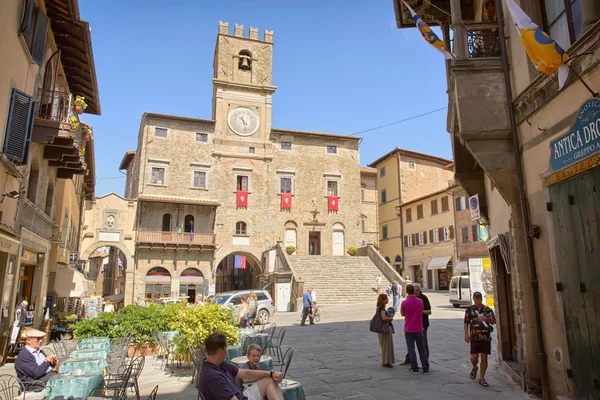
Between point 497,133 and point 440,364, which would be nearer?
point 497,133

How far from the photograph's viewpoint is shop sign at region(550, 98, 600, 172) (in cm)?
450

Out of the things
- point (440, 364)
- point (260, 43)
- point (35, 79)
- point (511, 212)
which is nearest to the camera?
point (511, 212)

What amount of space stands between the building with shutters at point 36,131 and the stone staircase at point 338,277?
15294 millimetres

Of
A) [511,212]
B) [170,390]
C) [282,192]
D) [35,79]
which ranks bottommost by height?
[170,390]

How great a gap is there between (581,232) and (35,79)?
1165cm

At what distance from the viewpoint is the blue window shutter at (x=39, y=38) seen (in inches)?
392

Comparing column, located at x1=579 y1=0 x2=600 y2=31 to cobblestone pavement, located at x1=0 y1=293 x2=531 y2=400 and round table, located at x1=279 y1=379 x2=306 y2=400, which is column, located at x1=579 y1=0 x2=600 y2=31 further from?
round table, located at x1=279 y1=379 x2=306 y2=400

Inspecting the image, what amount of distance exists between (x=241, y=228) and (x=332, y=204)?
8.50 m

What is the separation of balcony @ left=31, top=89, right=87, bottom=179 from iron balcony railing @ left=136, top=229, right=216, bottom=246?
1805 cm

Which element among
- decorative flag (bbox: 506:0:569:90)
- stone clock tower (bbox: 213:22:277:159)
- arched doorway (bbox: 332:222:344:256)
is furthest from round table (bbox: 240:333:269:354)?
arched doorway (bbox: 332:222:344:256)

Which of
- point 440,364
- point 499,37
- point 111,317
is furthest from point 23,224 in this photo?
point 499,37

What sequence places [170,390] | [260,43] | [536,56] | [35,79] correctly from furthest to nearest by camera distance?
[260,43]
[35,79]
[170,390]
[536,56]

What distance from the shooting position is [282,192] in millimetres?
37312

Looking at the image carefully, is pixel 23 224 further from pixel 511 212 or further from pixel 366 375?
pixel 511 212
